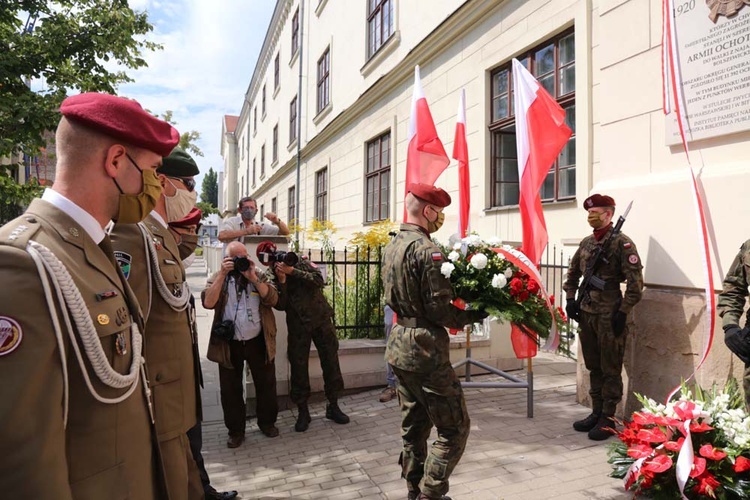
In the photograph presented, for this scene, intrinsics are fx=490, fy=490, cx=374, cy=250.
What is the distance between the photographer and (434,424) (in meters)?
3.06

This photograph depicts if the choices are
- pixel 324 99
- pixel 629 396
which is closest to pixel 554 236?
Result: pixel 629 396

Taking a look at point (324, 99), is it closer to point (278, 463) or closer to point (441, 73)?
point (441, 73)

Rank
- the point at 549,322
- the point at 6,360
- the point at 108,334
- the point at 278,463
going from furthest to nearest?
the point at 278,463
the point at 549,322
the point at 108,334
the point at 6,360

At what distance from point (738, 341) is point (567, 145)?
14.3 feet

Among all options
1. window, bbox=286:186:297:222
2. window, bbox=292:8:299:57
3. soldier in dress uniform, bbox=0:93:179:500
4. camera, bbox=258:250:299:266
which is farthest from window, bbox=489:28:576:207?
window, bbox=292:8:299:57

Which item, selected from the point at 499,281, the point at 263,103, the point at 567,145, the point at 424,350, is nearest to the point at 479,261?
the point at 499,281

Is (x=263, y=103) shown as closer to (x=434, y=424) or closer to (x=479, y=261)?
(x=479, y=261)

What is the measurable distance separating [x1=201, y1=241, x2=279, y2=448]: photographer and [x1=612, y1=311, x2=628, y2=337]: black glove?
2.96 m

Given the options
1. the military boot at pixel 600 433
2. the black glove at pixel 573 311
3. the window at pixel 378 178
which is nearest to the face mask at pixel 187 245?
the black glove at pixel 573 311

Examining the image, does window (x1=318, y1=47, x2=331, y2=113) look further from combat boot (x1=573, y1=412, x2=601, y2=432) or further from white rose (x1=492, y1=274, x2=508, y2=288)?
white rose (x1=492, y1=274, x2=508, y2=288)

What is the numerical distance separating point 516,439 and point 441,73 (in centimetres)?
751

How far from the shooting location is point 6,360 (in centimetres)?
100

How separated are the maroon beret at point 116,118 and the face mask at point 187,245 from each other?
2.06 metres

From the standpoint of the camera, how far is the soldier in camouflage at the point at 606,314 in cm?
416
